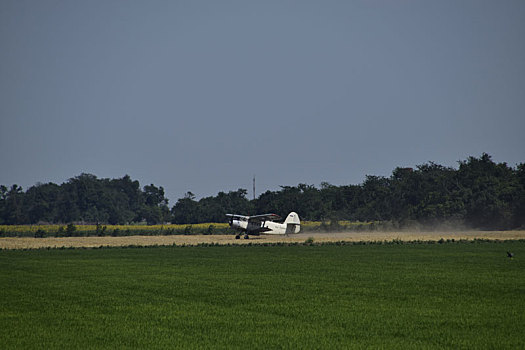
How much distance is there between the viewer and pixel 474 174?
115 meters

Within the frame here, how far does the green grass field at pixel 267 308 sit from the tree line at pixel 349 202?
258ft

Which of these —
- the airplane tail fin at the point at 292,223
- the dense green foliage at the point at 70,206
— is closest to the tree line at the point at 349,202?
the dense green foliage at the point at 70,206

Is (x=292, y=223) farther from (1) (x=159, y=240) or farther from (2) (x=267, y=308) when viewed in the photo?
(2) (x=267, y=308)

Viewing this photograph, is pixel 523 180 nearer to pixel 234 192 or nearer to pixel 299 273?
pixel 234 192

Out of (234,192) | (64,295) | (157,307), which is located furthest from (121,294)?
(234,192)

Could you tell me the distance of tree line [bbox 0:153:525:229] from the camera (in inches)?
4090

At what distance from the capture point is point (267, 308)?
1633 cm

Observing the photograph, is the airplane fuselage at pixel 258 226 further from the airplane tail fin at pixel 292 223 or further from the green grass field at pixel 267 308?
the green grass field at pixel 267 308

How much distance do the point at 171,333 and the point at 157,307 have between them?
12.1 feet

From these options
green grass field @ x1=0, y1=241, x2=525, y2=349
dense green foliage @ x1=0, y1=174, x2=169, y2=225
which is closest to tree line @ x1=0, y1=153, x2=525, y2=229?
dense green foliage @ x1=0, y1=174, x2=169, y2=225

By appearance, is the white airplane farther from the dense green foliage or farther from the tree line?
the dense green foliage

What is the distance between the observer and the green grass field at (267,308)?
40.4ft

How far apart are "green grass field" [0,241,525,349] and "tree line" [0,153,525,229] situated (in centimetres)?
7866

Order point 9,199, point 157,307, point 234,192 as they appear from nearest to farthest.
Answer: point 157,307 < point 234,192 < point 9,199
